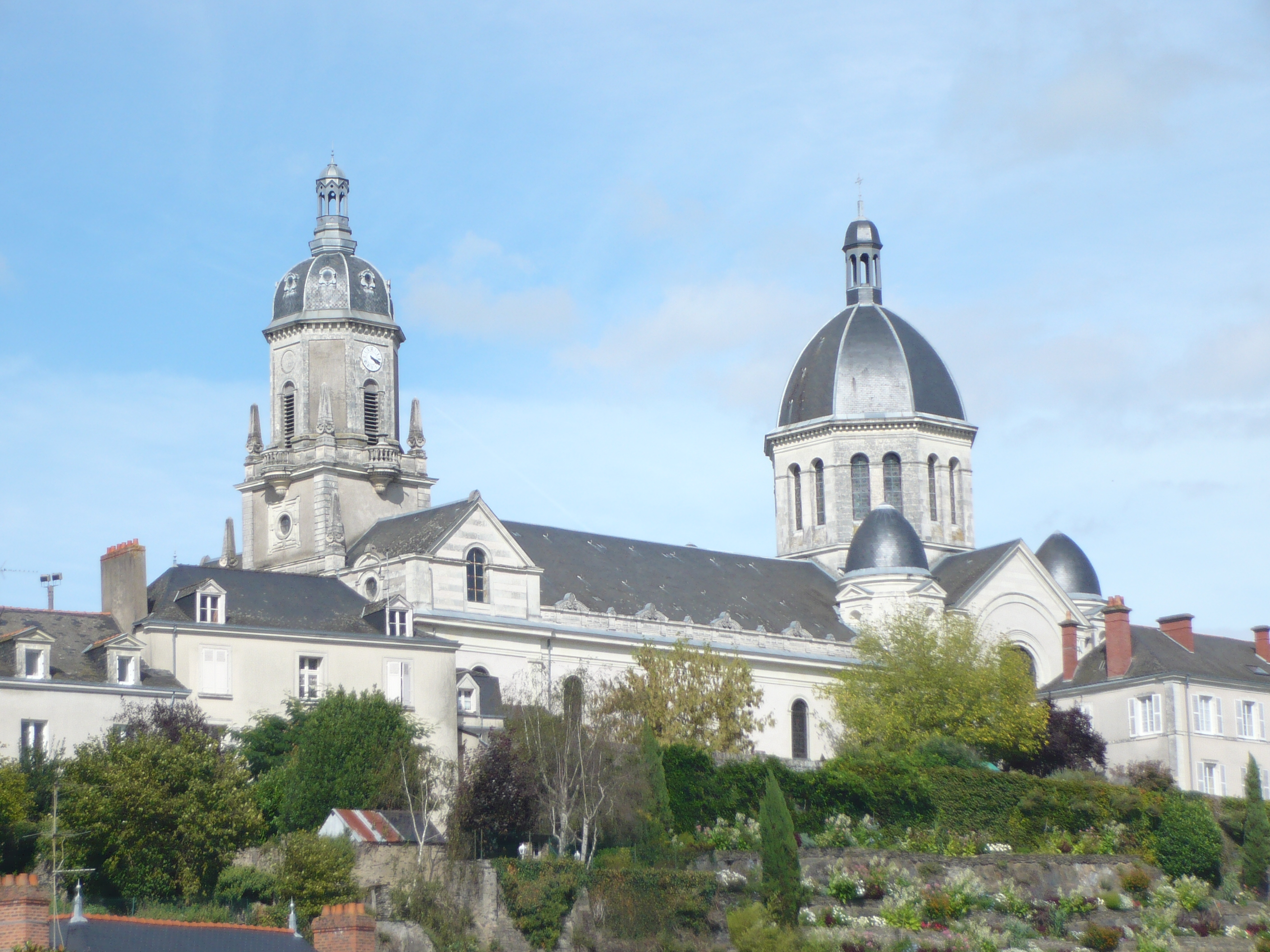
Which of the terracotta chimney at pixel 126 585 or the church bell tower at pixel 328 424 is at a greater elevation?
the church bell tower at pixel 328 424

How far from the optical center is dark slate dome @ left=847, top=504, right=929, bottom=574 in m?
69.6

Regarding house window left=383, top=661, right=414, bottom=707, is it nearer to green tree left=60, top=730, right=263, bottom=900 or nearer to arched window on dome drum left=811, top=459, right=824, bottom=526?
green tree left=60, top=730, right=263, bottom=900

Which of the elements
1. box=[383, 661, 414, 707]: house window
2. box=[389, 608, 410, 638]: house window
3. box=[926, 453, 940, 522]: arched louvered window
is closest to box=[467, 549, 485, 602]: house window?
box=[389, 608, 410, 638]: house window

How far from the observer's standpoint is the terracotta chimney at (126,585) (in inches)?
1889

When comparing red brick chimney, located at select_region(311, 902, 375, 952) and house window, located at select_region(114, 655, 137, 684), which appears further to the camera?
house window, located at select_region(114, 655, 137, 684)

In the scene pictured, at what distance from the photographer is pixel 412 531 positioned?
60.4 meters

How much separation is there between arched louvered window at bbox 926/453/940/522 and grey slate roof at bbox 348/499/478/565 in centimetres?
2109

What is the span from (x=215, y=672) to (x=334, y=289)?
794 inches

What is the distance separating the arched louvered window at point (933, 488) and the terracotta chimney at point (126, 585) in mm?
34625

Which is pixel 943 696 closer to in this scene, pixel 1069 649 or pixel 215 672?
pixel 1069 649

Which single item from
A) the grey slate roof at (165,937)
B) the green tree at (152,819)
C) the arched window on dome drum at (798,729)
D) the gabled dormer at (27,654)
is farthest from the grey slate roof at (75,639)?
the arched window on dome drum at (798,729)

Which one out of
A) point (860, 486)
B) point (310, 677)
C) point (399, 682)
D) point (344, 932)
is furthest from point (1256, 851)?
point (860, 486)

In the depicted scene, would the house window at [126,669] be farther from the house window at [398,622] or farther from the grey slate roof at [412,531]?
the grey slate roof at [412,531]

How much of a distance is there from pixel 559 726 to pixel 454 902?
24.7ft
